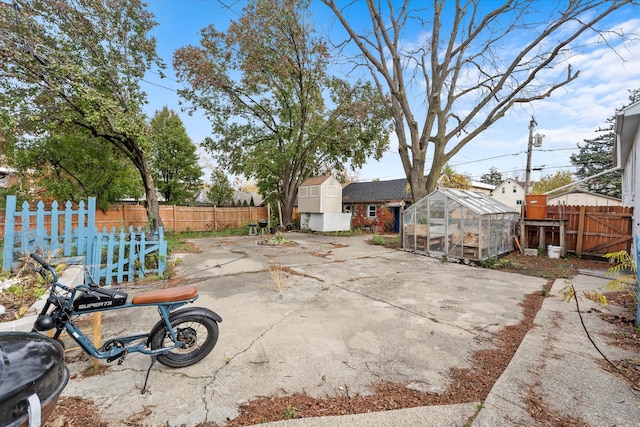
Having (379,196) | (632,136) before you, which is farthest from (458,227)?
(379,196)

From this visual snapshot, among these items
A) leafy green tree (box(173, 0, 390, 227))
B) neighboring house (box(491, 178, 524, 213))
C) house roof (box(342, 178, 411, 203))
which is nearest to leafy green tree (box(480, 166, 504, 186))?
neighboring house (box(491, 178, 524, 213))

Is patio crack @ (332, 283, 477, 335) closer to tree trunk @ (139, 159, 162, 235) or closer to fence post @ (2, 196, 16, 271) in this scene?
fence post @ (2, 196, 16, 271)

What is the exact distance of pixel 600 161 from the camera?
23422mm

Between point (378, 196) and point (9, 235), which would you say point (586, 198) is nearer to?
point (378, 196)

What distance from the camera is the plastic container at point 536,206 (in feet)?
31.3

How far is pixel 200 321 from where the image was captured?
9.01ft

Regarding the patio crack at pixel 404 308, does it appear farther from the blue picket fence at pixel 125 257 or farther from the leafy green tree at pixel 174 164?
the leafy green tree at pixel 174 164

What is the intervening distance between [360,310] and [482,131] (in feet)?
32.8

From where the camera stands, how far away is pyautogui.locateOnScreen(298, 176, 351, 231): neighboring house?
57.7ft

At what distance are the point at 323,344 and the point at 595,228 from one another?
10377 mm

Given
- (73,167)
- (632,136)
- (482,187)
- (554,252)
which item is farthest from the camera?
(482,187)

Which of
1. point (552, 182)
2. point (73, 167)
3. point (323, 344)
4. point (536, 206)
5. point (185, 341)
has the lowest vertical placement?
point (323, 344)

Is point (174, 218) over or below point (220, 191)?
below

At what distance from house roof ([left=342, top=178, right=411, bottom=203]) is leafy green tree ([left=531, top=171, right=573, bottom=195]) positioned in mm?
18084
